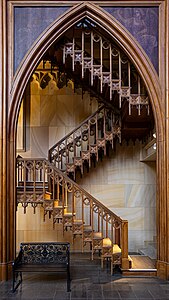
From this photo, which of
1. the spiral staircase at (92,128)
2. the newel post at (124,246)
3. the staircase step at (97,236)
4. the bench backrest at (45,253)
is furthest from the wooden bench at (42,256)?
the newel post at (124,246)

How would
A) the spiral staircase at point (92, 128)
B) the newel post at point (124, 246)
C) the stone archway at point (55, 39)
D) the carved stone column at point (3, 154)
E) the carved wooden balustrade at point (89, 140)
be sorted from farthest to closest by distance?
the carved wooden balustrade at point (89, 140)
the spiral staircase at point (92, 128)
the newel post at point (124, 246)
the stone archway at point (55, 39)
the carved stone column at point (3, 154)

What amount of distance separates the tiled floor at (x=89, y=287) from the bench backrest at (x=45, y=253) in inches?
13.4

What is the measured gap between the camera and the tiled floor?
5031 mm

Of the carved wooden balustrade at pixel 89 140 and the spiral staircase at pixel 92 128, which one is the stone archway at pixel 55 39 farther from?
the carved wooden balustrade at pixel 89 140

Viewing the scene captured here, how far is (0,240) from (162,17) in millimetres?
4414

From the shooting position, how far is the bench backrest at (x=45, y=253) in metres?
5.63

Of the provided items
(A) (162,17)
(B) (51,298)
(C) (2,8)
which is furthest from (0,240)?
(A) (162,17)

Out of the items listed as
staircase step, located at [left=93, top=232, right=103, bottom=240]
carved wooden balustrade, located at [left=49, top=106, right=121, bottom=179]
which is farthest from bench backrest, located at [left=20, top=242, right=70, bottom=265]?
carved wooden balustrade, located at [left=49, top=106, right=121, bottom=179]

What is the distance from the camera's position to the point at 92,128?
7883 millimetres

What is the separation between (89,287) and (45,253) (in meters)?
0.84

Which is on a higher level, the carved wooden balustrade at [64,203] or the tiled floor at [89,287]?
the carved wooden balustrade at [64,203]

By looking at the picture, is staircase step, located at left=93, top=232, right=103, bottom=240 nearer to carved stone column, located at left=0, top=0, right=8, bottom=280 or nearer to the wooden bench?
the wooden bench

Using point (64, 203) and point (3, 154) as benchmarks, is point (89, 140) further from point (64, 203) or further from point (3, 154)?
point (3, 154)

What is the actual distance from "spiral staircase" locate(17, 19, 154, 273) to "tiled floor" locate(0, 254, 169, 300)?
384 mm
